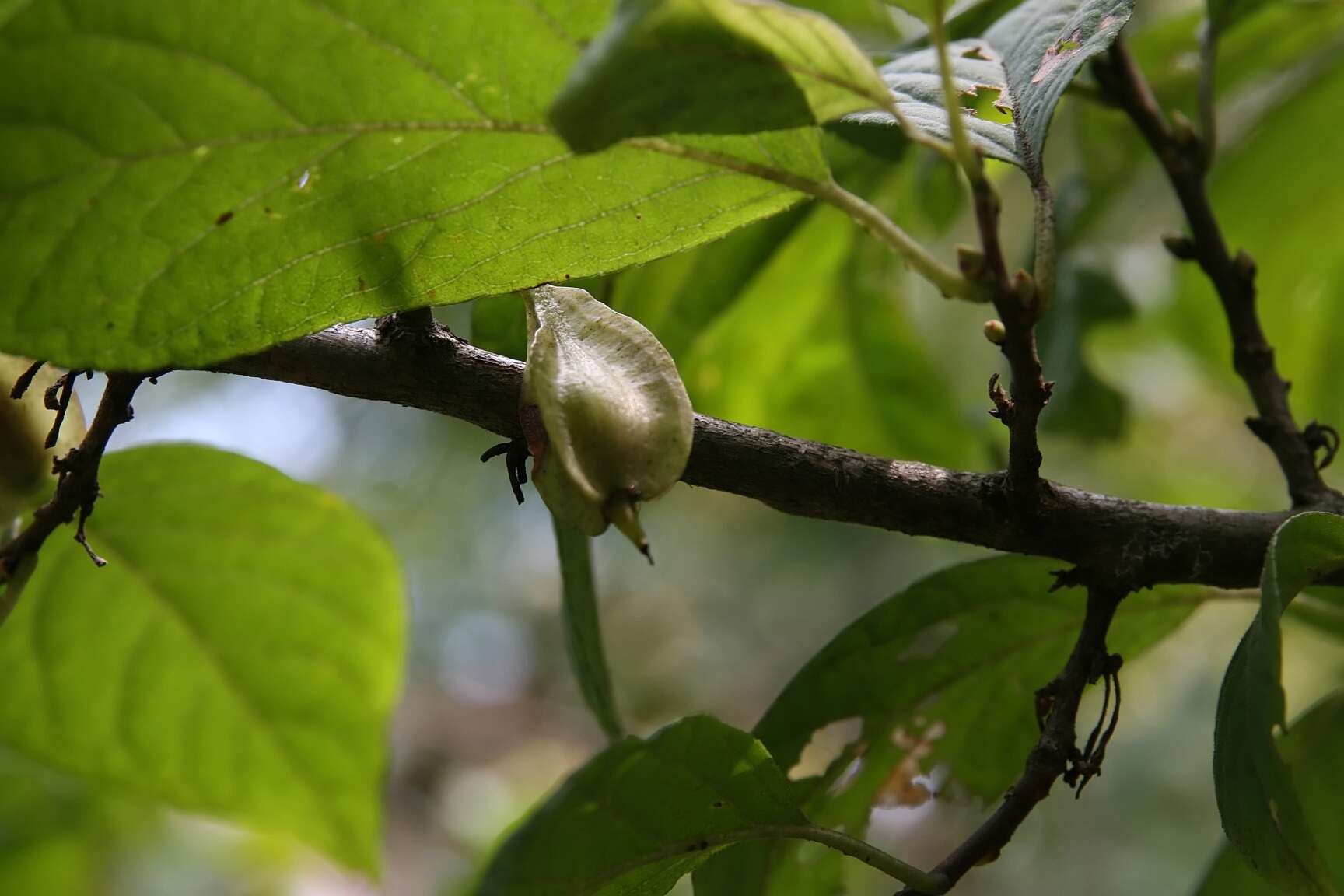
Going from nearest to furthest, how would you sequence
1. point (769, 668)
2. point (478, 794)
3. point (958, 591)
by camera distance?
point (958, 591)
point (478, 794)
point (769, 668)

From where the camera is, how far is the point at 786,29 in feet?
1.74

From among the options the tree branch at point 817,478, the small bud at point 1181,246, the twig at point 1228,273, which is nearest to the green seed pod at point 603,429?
the tree branch at point 817,478

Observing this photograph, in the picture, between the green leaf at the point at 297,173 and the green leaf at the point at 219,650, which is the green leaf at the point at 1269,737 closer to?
the green leaf at the point at 297,173

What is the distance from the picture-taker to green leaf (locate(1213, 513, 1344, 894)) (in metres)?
0.56

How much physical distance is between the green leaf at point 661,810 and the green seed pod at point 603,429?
0.58 feet

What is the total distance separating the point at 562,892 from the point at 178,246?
0.42m

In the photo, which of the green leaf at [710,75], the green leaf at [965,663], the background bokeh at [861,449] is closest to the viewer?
the green leaf at [710,75]

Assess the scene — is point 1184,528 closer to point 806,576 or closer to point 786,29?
point 786,29

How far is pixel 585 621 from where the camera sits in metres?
0.87

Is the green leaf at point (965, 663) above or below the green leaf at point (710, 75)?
below

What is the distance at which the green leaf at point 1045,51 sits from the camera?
0.68 metres

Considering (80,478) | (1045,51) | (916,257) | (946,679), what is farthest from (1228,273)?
(80,478)

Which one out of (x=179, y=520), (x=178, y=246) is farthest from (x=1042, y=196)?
(x=179, y=520)

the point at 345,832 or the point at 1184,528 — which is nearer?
the point at 1184,528
